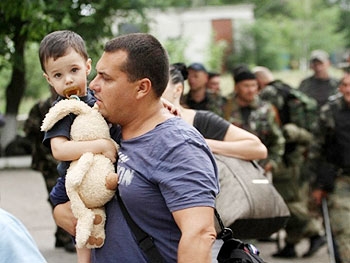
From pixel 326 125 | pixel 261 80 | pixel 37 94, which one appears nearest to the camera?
pixel 326 125

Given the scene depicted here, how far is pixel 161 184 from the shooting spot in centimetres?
310

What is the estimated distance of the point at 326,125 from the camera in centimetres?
810

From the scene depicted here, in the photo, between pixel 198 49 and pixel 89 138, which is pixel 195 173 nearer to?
pixel 89 138

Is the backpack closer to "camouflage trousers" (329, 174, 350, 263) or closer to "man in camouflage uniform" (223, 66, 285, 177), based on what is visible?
"camouflage trousers" (329, 174, 350, 263)

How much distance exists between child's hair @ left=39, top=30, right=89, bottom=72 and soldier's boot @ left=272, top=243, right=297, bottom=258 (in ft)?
20.3

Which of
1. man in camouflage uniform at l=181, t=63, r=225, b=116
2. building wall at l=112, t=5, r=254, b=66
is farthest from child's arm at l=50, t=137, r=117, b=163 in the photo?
building wall at l=112, t=5, r=254, b=66

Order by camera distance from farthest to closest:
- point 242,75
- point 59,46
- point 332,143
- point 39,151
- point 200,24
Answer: point 200,24, point 39,151, point 242,75, point 332,143, point 59,46

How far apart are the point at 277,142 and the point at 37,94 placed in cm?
2261

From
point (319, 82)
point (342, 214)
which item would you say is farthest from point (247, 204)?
point (319, 82)

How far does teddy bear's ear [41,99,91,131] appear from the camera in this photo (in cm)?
358

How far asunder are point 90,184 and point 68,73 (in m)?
0.77

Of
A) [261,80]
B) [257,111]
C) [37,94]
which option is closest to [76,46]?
[257,111]

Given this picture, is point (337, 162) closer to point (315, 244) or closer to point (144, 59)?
point (315, 244)

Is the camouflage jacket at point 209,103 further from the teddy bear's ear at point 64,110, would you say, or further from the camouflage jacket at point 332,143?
the teddy bear's ear at point 64,110
